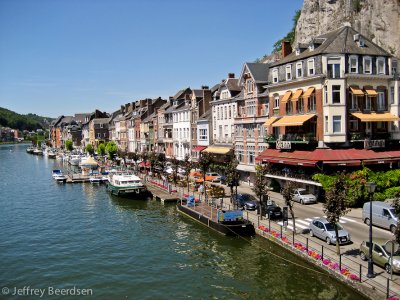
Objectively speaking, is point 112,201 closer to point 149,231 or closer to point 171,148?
point 149,231

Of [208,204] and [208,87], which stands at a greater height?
[208,87]

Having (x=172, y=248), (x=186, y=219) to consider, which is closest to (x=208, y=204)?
(x=186, y=219)

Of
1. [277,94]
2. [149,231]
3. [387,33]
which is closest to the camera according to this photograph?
[149,231]

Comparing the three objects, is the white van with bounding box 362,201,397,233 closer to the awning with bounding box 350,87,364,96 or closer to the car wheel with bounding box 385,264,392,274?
the car wheel with bounding box 385,264,392,274

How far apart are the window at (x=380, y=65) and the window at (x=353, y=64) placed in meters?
3.08

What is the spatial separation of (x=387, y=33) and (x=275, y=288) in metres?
68.9

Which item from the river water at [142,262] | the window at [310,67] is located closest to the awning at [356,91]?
the window at [310,67]

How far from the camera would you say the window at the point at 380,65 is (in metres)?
47.0

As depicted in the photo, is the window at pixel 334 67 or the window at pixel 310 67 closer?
the window at pixel 334 67

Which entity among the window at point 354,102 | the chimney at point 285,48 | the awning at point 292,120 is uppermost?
the chimney at point 285,48

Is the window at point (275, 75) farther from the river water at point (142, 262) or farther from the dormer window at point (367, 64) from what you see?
the river water at point (142, 262)

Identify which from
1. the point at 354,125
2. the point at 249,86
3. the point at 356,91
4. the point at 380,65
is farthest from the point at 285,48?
the point at 354,125

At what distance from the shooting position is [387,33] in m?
78.3

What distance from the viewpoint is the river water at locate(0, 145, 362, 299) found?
84.6 feet
